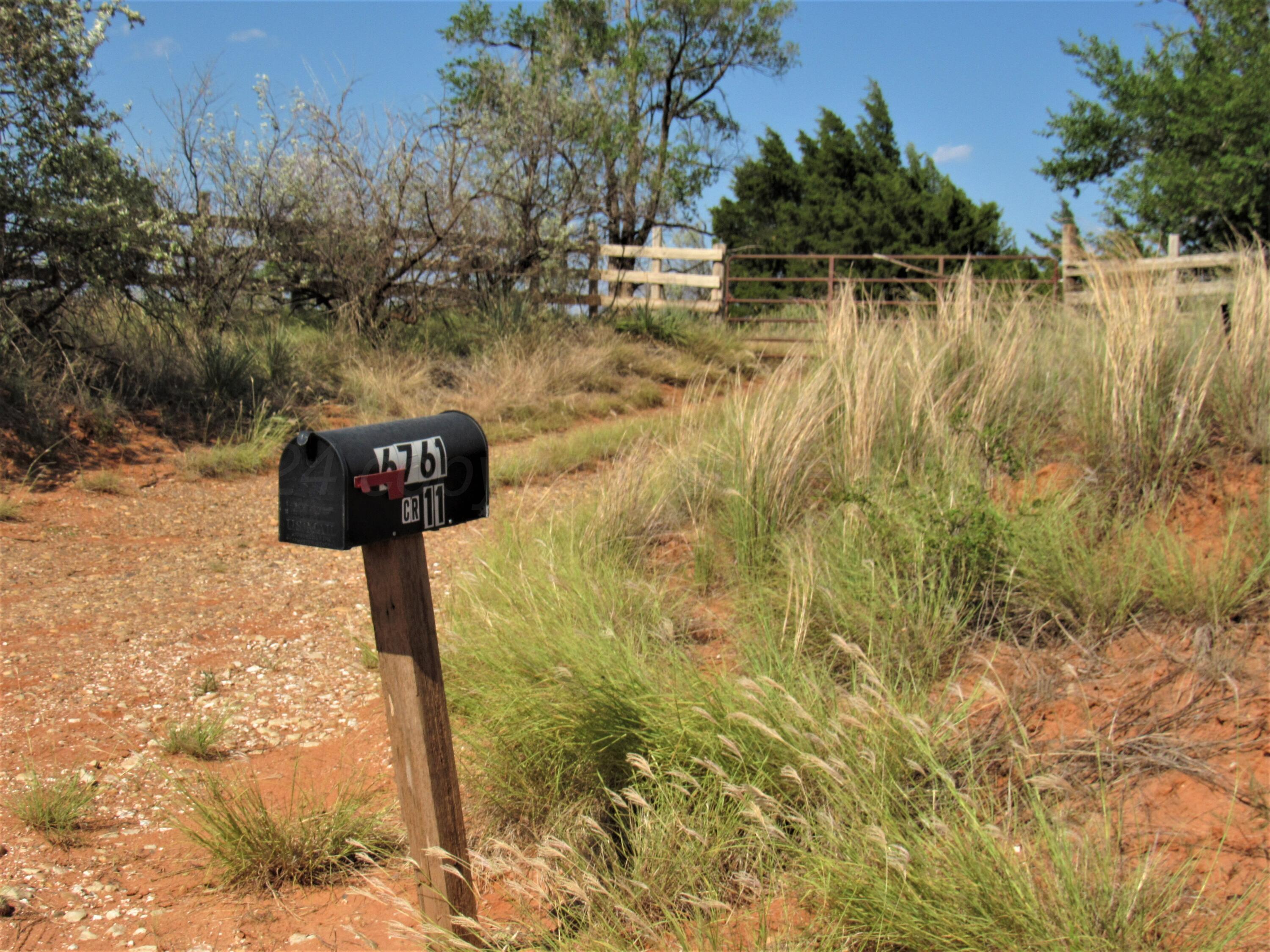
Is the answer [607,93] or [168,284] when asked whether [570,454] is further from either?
[607,93]

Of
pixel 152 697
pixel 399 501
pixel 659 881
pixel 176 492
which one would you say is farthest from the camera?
pixel 176 492

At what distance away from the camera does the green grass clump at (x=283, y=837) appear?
274 cm

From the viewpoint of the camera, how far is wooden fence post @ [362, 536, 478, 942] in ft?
7.17

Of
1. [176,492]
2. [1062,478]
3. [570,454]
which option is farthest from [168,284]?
[1062,478]

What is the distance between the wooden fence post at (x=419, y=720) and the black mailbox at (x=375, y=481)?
10 cm

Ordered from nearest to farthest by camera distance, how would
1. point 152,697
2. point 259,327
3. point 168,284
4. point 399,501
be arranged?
point 399,501 < point 152,697 < point 168,284 < point 259,327

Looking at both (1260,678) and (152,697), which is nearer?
(1260,678)

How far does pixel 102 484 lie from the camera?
266 inches

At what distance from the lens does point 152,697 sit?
12.6 feet

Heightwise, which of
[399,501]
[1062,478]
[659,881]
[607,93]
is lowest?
[659,881]

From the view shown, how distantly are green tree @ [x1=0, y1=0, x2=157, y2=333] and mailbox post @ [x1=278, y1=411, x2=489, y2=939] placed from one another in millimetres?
6996

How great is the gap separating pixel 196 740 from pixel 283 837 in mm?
849

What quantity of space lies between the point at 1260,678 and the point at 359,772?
3174 millimetres

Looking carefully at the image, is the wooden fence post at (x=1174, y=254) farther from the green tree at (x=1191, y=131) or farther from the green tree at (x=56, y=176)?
the green tree at (x=56, y=176)
